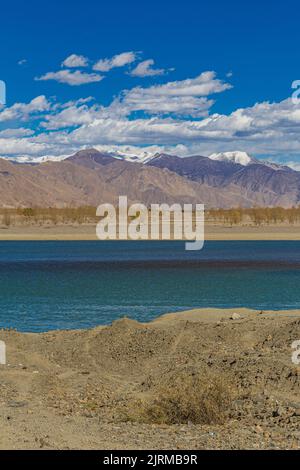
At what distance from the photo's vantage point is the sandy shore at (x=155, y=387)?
10.7 m

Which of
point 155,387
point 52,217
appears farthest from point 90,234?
point 155,387

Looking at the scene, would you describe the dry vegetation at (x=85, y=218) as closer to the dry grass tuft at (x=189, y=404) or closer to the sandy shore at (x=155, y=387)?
the sandy shore at (x=155, y=387)

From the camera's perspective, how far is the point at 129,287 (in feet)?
139

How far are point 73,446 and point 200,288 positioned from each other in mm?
32725

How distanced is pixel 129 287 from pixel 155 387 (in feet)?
91.4

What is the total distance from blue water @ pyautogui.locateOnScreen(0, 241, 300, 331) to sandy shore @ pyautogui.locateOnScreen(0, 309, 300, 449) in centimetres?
729

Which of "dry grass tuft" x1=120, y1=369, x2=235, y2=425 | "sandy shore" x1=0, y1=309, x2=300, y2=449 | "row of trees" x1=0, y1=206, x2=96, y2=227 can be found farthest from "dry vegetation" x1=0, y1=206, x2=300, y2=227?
"dry grass tuft" x1=120, y1=369, x2=235, y2=425

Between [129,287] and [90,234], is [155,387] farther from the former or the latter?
[90,234]

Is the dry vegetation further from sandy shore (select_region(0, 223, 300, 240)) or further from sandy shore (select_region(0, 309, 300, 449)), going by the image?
sandy shore (select_region(0, 309, 300, 449))

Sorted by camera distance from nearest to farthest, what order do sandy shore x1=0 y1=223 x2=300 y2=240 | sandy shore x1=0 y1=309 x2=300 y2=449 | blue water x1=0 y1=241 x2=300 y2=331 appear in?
1. sandy shore x1=0 y1=309 x2=300 y2=449
2. blue water x1=0 y1=241 x2=300 y2=331
3. sandy shore x1=0 y1=223 x2=300 y2=240

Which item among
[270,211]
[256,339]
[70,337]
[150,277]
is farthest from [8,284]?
[270,211]

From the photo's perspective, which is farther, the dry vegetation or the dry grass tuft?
the dry vegetation

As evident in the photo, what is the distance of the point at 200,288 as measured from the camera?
4238cm

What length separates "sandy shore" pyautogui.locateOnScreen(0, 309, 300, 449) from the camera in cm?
1066
